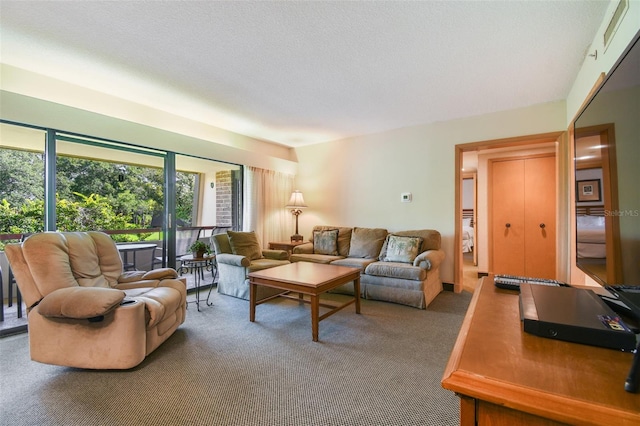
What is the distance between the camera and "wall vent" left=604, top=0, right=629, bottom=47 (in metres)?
1.67

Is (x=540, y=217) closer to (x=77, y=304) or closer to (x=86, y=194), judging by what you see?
(x=77, y=304)

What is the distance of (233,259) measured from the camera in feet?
11.7

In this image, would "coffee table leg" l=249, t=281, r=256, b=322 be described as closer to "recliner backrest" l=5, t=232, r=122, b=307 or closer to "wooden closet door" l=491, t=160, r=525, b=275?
"recliner backrest" l=5, t=232, r=122, b=307

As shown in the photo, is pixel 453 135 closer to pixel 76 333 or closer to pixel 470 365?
pixel 470 365

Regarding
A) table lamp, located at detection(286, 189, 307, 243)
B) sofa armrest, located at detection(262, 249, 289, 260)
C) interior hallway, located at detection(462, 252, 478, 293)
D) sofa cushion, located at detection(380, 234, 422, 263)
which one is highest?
table lamp, located at detection(286, 189, 307, 243)

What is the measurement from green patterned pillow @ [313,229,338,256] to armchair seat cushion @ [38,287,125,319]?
3.03 m

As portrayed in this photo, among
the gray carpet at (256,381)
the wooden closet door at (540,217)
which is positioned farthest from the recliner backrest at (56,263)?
the wooden closet door at (540,217)

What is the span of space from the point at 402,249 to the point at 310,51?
102 inches

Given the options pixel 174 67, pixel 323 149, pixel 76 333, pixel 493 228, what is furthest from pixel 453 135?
Result: pixel 76 333

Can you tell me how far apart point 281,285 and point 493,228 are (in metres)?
3.89

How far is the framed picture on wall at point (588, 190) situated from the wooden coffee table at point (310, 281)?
6.07 feet

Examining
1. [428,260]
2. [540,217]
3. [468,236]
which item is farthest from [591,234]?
[468,236]

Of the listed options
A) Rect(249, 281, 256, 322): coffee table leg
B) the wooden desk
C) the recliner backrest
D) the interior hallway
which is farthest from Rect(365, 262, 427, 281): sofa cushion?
the recliner backrest

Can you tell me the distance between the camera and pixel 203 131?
14.0 feet
